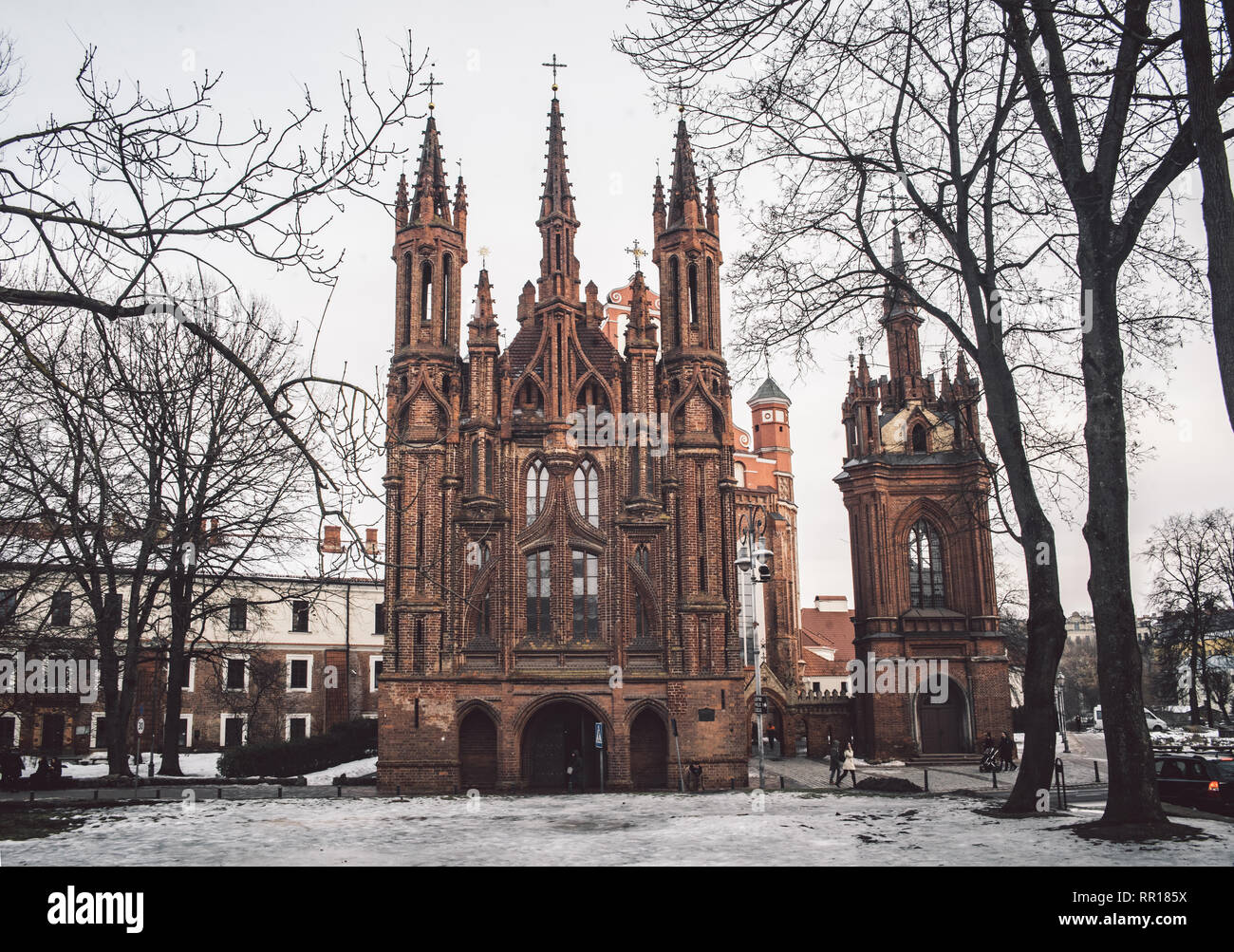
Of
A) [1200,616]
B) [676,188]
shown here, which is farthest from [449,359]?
[1200,616]

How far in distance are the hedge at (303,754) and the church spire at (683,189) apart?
2276 cm

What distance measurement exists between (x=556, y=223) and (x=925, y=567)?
20729 millimetres

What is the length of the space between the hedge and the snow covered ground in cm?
1069

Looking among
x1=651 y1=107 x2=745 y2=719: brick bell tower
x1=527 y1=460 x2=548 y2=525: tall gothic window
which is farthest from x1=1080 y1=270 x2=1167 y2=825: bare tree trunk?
x1=527 y1=460 x2=548 y2=525: tall gothic window

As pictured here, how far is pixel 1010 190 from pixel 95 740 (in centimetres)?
4499

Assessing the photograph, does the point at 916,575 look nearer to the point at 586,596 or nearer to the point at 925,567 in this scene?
the point at 925,567

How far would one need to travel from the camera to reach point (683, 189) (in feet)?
112

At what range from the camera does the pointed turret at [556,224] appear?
33.1 meters

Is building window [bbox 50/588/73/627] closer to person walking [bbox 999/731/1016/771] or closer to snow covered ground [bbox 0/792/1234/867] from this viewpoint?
snow covered ground [bbox 0/792/1234/867]

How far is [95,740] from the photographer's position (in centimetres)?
4559

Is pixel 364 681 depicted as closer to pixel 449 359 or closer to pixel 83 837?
pixel 449 359

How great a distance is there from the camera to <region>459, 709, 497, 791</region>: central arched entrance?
3008cm

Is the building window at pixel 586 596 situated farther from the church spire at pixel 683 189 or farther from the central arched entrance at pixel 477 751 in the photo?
the church spire at pixel 683 189

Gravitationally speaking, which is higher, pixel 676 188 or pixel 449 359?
pixel 676 188
